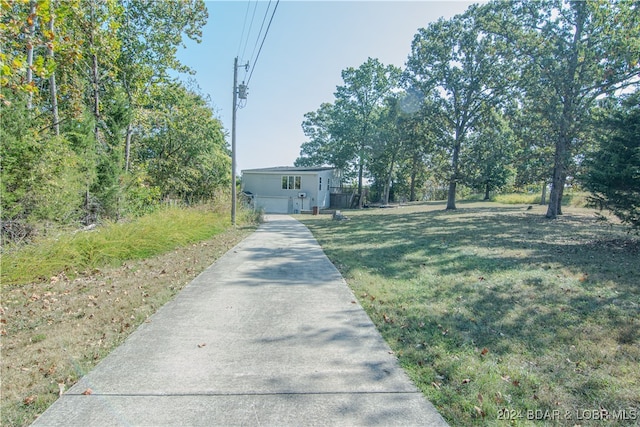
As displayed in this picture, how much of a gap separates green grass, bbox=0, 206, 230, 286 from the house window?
21146 mm

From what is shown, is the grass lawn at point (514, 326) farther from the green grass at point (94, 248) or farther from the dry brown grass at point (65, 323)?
the green grass at point (94, 248)

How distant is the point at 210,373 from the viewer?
9.91ft

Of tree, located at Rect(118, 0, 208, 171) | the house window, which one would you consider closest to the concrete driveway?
tree, located at Rect(118, 0, 208, 171)

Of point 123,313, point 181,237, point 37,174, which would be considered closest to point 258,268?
point 123,313

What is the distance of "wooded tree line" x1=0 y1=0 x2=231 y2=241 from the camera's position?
623 centimetres

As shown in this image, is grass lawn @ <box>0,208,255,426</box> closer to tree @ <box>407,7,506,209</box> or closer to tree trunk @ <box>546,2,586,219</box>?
tree trunk @ <box>546,2,586,219</box>

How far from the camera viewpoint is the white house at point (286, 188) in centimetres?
3147

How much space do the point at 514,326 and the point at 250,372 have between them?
10.2 feet

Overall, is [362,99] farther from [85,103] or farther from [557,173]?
[85,103]

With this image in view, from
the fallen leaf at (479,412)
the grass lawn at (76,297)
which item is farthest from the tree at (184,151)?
the fallen leaf at (479,412)

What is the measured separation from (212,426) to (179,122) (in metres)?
20.7

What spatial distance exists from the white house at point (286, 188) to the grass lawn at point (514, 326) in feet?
76.4

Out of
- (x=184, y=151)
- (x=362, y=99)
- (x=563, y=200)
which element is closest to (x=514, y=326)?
(x=184, y=151)

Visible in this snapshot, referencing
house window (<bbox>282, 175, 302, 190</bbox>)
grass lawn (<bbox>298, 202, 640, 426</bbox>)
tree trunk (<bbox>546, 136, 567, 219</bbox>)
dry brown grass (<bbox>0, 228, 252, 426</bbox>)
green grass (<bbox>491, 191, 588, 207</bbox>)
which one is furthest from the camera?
house window (<bbox>282, 175, 302, 190</bbox>)
